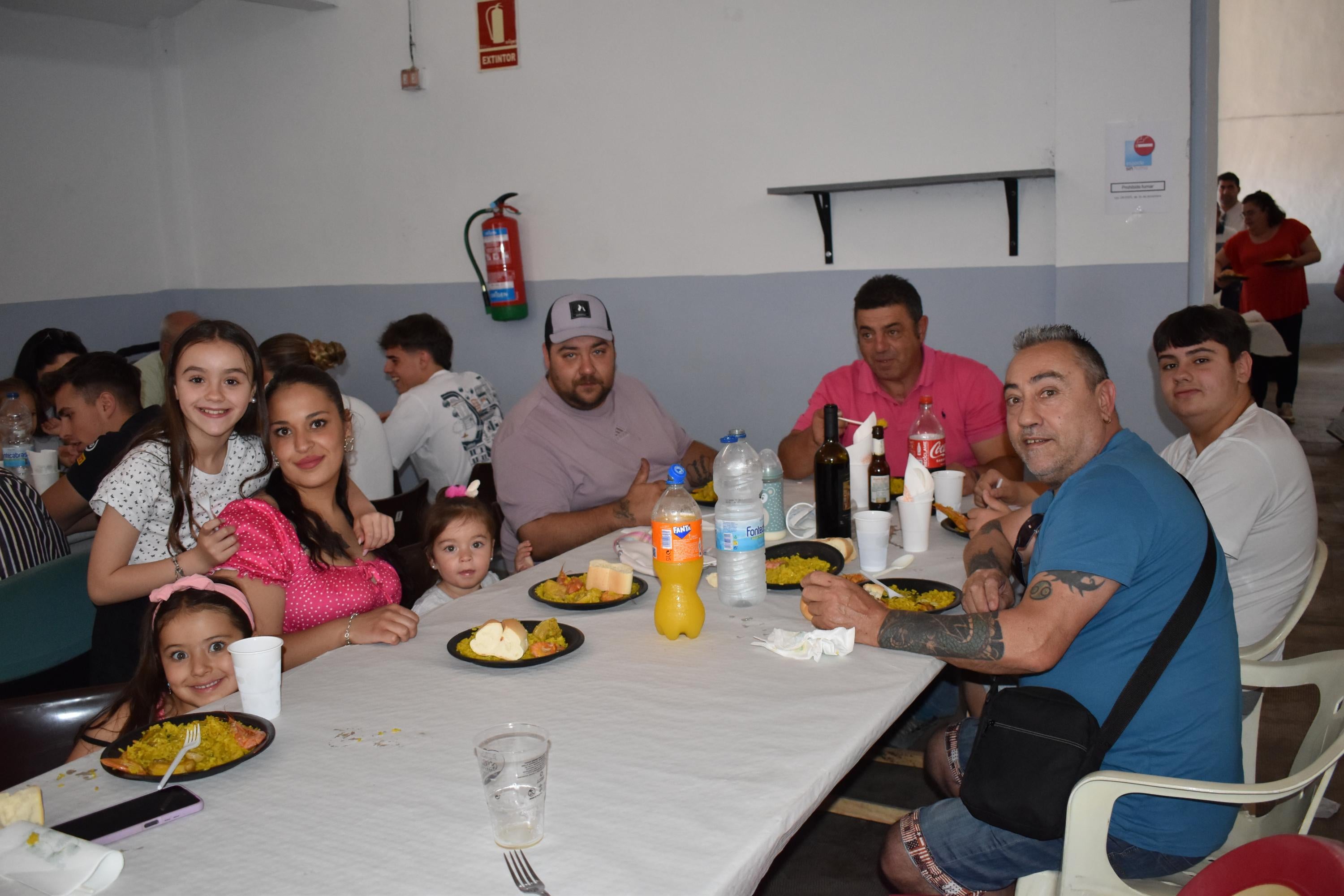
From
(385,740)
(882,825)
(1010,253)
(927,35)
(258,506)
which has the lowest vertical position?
(882,825)

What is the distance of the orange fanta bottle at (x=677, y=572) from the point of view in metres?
2.03

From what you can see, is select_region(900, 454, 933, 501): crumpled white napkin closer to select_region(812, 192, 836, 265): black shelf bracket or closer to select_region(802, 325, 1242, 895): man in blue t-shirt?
select_region(802, 325, 1242, 895): man in blue t-shirt

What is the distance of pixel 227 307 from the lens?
22.6ft

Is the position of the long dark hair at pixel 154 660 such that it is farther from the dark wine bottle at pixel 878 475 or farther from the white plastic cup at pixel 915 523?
the dark wine bottle at pixel 878 475

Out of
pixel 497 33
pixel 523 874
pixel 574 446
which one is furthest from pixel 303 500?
pixel 497 33

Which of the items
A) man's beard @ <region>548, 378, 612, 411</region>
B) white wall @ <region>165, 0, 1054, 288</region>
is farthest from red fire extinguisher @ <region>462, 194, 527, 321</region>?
man's beard @ <region>548, 378, 612, 411</region>

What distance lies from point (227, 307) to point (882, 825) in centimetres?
580

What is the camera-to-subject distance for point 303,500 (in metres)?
2.51

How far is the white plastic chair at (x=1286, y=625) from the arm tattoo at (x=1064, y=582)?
2.67 feet

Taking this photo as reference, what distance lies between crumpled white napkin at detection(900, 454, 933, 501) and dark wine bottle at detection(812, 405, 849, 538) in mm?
175

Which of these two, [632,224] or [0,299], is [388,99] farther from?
[0,299]

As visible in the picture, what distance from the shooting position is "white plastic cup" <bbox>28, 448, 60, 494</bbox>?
12.9 ft

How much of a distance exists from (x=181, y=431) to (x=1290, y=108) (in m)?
13.0

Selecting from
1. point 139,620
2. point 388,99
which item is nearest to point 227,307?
point 388,99
